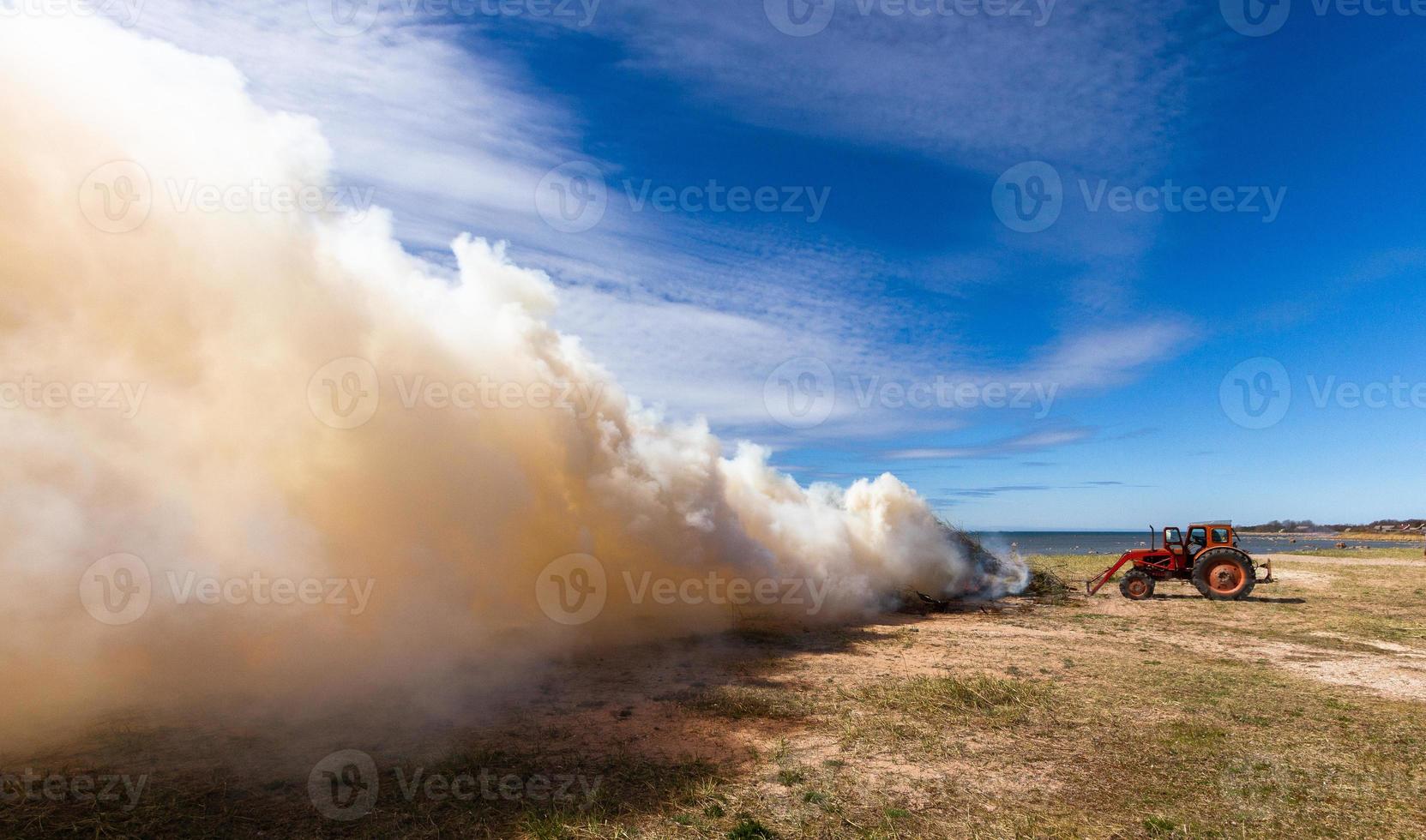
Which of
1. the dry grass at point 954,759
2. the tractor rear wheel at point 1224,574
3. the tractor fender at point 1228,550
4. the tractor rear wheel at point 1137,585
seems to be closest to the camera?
the dry grass at point 954,759

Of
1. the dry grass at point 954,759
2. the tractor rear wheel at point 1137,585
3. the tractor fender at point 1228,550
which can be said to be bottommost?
the dry grass at point 954,759

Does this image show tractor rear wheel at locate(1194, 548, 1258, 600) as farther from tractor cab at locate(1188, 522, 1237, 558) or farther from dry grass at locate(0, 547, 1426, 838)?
dry grass at locate(0, 547, 1426, 838)

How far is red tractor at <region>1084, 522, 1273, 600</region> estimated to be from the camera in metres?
24.1

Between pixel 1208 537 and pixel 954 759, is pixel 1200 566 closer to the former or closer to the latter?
pixel 1208 537

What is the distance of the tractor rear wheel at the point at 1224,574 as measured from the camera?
24.0 metres

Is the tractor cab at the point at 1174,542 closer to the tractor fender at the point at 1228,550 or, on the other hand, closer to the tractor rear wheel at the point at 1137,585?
the tractor fender at the point at 1228,550

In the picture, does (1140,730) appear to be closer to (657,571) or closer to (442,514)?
(657,571)

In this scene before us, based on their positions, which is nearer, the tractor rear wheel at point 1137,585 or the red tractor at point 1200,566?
the red tractor at point 1200,566

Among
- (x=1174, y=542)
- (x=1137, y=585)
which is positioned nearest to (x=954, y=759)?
(x=1137, y=585)

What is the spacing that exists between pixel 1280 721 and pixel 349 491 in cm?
1762

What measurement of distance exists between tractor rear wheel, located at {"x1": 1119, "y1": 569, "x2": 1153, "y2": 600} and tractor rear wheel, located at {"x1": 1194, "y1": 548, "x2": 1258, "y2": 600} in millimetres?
1508

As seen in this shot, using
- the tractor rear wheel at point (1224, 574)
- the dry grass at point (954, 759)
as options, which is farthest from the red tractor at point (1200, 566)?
the dry grass at point (954, 759)

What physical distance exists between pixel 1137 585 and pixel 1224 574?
2.84 metres

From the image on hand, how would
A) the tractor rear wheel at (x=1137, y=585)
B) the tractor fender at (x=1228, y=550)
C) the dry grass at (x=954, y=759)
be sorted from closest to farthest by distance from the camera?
the dry grass at (x=954, y=759) < the tractor fender at (x=1228, y=550) < the tractor rear wheel at (x=1137, y=585)
